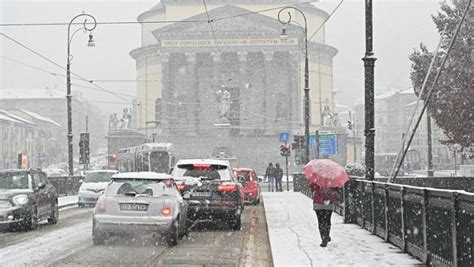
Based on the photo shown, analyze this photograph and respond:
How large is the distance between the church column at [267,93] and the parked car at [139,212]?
74079mm

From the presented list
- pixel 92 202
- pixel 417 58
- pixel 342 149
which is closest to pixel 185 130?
pixel 342 149

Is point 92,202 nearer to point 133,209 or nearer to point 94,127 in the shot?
point 133,209

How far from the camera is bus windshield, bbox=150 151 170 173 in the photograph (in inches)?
2272

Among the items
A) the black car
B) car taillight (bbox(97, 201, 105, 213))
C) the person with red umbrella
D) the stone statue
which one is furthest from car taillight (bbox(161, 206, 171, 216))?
the stone statue

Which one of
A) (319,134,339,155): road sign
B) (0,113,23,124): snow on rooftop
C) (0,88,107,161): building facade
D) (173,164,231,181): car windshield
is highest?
(0,88,107,161): building facade

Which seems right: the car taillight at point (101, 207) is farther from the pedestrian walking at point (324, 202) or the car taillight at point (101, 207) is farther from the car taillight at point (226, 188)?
the pedestrian walking at point (324, 202)

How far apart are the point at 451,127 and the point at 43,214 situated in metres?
22.9

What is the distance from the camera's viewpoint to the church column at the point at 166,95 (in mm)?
88688

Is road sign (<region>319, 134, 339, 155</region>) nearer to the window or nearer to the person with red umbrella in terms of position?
the window

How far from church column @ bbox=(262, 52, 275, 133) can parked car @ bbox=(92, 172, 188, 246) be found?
243ft

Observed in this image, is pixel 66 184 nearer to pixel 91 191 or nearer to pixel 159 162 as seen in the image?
pixel 91 191

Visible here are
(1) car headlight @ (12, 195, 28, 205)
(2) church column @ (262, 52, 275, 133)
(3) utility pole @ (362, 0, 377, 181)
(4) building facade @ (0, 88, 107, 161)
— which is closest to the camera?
(3) utility pole @ (362, 0, 377, 181)

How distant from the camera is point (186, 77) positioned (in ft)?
302

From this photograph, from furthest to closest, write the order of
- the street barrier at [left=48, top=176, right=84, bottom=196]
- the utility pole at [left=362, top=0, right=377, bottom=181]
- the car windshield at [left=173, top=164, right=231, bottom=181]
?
the street barrier at [left=48, top=176, right=84, bottom=196] → the car windshield at [left=173, top=164, right=231, bottom=181] → the utility pole at [left=362, top=0, right=377, bottom=181]
